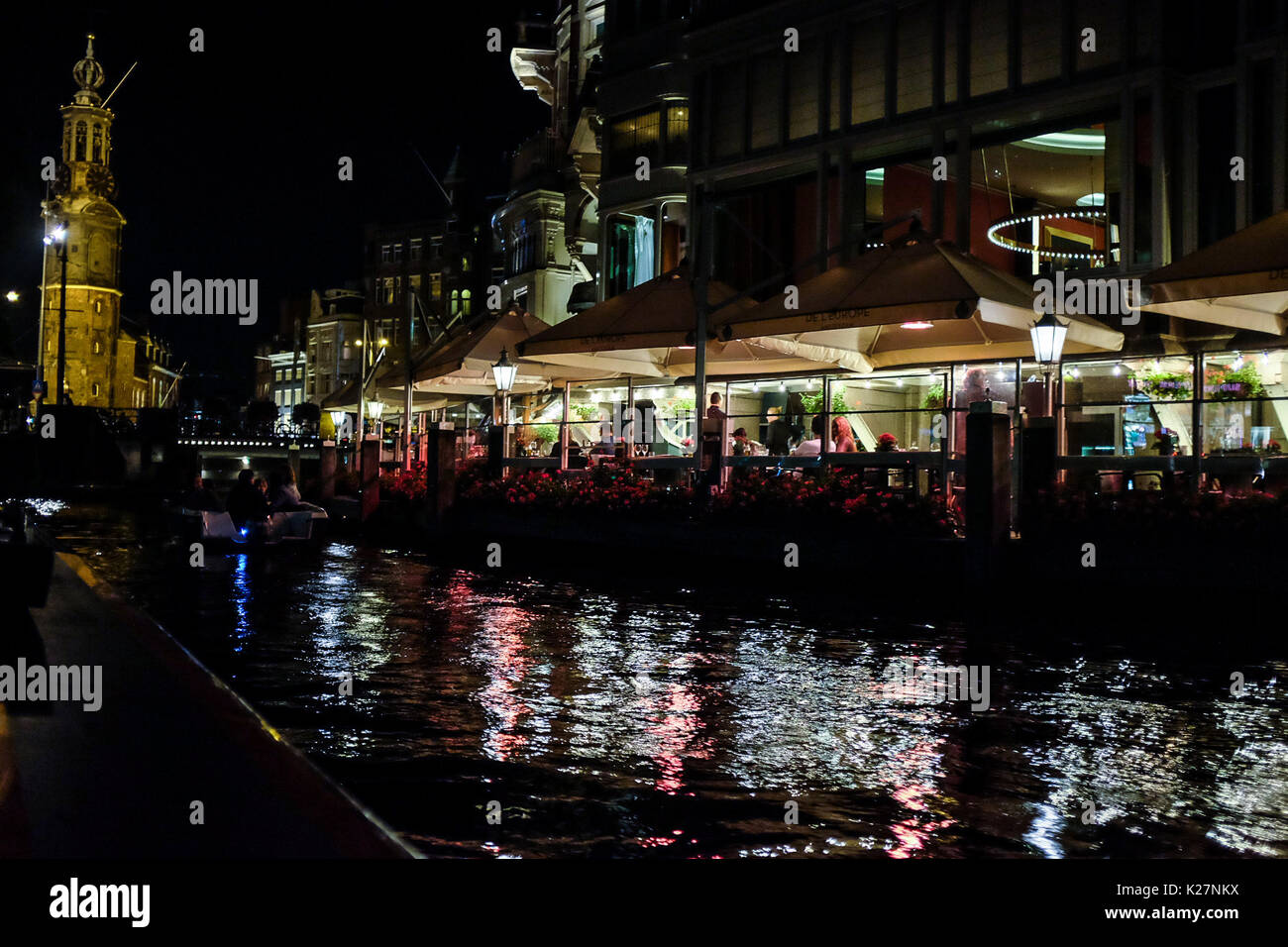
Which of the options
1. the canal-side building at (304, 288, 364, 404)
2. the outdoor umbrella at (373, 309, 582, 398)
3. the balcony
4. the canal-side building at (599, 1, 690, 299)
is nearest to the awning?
the outdoor umbrella at (373, 309, 582, 398)

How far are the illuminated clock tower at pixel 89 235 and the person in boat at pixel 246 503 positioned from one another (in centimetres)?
9014

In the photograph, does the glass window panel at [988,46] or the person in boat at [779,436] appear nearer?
the person in boat at [779,436]

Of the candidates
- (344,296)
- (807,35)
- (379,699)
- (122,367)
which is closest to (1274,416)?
(379,699)

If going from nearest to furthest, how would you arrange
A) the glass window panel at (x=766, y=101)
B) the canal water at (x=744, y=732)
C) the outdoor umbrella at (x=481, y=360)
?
the canal water at (x=744, y=732) < the outdoor umbrella at (x=481, y=360) < the glass window panel at (x=766, y=101)

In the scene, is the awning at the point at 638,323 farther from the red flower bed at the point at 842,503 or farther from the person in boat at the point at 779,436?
the red flower bed at the point at 842,503

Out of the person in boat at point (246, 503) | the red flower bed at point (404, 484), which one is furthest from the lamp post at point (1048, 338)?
the red flower bed at point (404, 484)

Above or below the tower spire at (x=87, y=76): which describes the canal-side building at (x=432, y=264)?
below

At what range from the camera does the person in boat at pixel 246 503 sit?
66.6 ft

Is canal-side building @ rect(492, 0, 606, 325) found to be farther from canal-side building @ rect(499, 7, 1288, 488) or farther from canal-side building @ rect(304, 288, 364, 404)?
canal-side building @ rect(304, 288, 364, 404)

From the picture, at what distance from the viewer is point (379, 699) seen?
807 centimetres

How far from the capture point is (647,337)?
2031 centimetres
